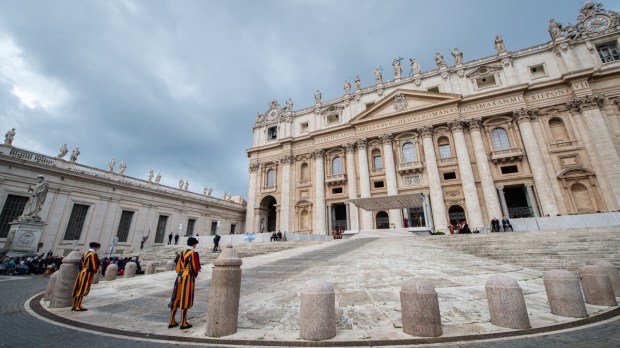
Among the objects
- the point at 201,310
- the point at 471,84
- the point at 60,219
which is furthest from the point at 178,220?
the point at 471,84

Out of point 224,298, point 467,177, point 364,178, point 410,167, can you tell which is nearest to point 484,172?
point 467,177

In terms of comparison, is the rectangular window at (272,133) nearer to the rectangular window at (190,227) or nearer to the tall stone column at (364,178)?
the tall stone column at (364,178)

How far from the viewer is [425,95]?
28891 mm

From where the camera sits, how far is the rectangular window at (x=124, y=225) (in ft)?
89.8

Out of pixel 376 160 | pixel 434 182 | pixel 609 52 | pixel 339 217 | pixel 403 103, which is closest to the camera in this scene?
pixel 609 52

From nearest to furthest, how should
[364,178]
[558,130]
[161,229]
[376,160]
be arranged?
[558,130] < [364,178] < [376,160] < [161,229]

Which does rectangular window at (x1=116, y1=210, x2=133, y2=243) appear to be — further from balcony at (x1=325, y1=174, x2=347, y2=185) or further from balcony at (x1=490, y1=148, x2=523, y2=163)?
balcony at (x1=490, y1=148, x2=523, y2=163)

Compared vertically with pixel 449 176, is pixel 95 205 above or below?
below

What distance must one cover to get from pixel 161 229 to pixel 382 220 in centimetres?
2635

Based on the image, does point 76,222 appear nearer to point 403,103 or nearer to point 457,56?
point 403,103

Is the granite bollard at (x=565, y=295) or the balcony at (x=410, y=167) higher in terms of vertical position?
the balcony at (x=410, y=167)

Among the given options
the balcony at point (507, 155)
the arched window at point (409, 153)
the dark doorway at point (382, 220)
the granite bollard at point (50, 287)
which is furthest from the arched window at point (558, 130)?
the granite bollard at point (50, 287)

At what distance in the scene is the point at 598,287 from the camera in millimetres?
5473

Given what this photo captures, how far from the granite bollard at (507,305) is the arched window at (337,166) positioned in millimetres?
28220
